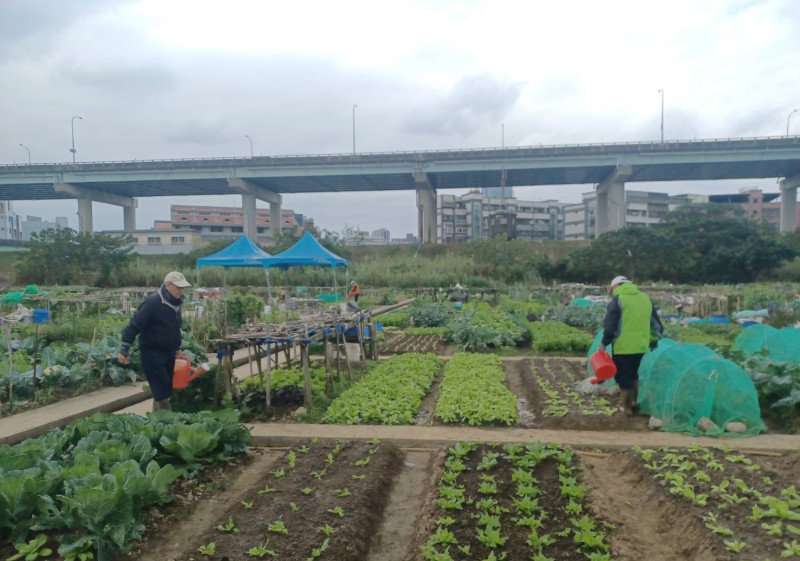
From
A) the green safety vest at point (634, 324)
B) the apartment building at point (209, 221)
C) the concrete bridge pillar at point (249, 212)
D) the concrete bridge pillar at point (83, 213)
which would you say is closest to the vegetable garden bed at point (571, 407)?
the green safety vest at point (634, 324)

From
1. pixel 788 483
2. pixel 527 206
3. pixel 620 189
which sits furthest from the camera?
pixel 527 206

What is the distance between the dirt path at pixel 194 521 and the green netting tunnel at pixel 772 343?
8090 millimetres

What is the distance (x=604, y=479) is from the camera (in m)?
5.60

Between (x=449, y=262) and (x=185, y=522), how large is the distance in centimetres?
3615

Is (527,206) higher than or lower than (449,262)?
higher

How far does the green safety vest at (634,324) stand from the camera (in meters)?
7.32

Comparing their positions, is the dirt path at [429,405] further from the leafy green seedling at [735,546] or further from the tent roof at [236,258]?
the tent roof at [236,258]

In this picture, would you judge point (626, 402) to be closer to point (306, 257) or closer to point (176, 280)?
point (176, 280)

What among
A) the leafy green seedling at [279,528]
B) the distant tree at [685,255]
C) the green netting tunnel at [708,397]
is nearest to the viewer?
the leafy green seedling at [279,528]

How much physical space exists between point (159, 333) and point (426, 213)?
53374 mm

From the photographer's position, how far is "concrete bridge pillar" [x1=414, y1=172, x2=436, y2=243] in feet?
192

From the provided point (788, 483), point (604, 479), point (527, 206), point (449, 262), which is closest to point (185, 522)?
point (604, 479)

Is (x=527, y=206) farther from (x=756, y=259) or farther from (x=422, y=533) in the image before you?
(x=422, y=533)

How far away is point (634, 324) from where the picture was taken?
24.0 feet
